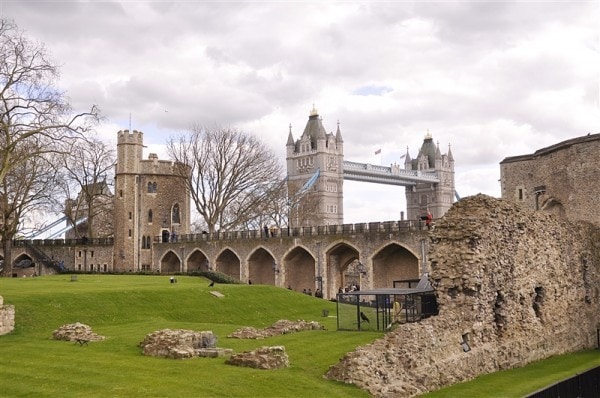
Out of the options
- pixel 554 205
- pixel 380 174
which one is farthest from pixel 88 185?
pixel 380 174

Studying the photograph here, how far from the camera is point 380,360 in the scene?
13695 millimetres

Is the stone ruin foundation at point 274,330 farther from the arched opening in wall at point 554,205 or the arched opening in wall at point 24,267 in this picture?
the arched opening in wall at point 24,267

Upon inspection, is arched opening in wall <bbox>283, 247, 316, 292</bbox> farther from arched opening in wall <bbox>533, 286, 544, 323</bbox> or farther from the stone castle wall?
arched opening in wall <bbox>533, 286, 544, 323</bbox>

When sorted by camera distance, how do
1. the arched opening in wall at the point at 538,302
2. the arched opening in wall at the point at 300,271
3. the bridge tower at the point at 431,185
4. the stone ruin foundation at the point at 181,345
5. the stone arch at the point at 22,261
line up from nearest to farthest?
the stone ruin foundation at the point at 181,345
the arched opening in wall at the point at 538,302
the arched opening in wall at the point at 300,271
the stone arch at the point at 22,261
the bridge tower at the point at 431,185

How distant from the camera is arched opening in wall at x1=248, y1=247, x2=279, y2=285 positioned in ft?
180

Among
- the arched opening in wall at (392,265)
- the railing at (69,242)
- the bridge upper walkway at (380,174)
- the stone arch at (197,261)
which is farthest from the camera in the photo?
the bridge upper walkway at (380,174)

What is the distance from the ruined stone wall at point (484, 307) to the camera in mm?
14023

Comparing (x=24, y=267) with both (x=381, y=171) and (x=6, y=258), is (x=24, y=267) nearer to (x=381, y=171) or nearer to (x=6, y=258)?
(x=6, y=258)

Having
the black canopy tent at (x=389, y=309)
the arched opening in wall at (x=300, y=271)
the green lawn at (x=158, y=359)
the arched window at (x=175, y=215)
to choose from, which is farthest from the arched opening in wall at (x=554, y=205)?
the arched window at (x=175, y=215)

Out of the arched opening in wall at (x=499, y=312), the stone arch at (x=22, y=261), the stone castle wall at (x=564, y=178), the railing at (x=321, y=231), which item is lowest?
the arched opening in wall at (x=499, y=312)

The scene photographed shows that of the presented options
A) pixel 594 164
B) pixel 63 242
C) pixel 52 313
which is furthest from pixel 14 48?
pixel 63 242

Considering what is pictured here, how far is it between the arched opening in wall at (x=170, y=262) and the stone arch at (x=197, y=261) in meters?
1.12

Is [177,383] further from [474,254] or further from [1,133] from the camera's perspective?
[1,133]

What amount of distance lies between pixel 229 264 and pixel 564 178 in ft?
103
